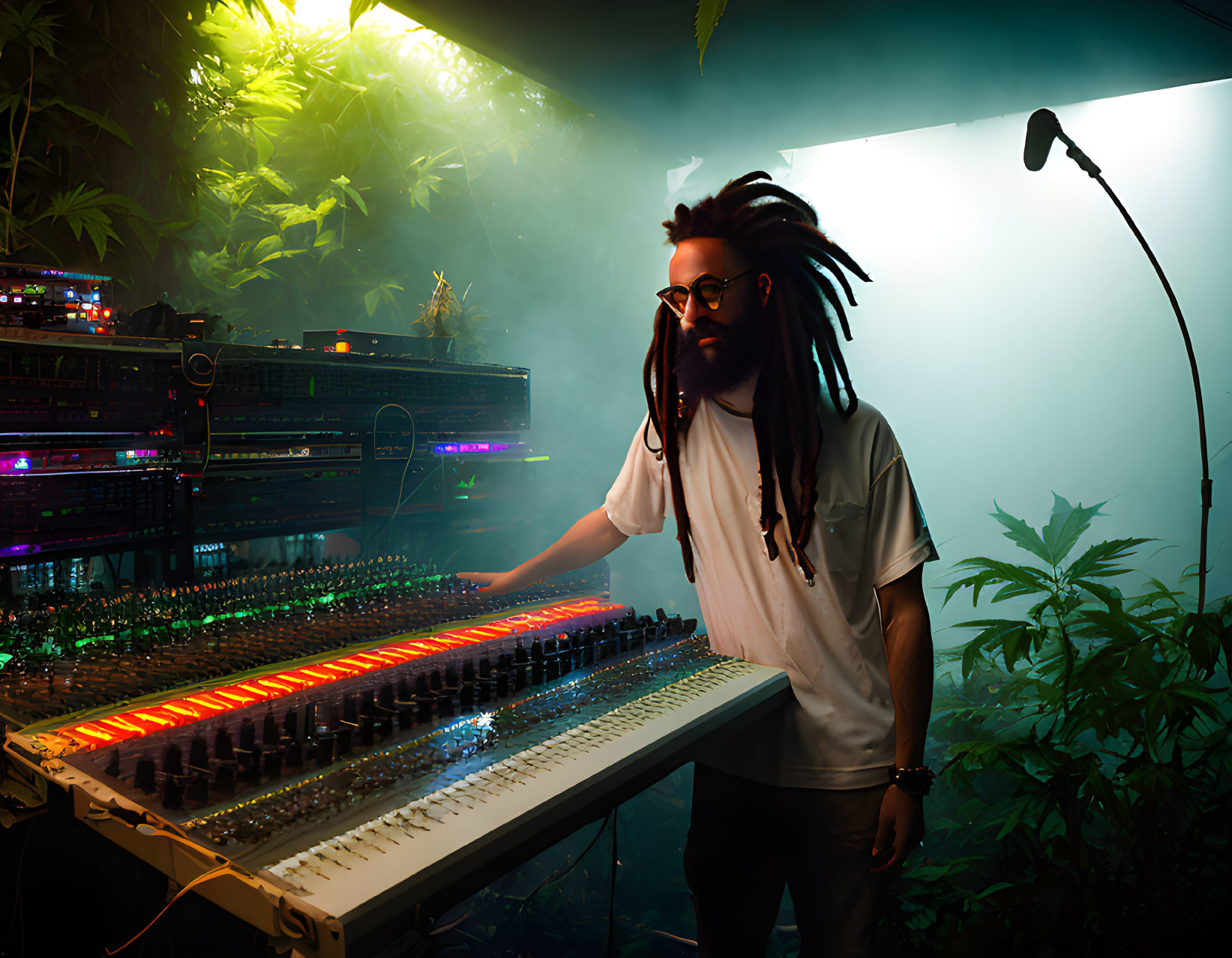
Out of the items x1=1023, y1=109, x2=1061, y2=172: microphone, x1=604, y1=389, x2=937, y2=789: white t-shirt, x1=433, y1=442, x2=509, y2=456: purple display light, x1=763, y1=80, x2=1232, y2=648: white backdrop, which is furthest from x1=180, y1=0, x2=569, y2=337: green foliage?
x1=1023, y1=109, x2=1061, y2=172: microphone

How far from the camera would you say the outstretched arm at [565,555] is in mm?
1753

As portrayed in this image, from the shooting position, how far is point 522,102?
3561mm

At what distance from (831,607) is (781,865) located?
0.53 metres

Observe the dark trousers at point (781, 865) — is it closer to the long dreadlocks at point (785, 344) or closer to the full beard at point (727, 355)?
the long dreadlocks at point (785, 344)

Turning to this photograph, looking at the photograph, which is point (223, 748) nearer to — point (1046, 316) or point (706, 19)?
point (706, 19)

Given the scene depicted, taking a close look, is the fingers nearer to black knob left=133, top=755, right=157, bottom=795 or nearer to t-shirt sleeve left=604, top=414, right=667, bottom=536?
t-shirt sleeve left=604, top=414, right=667, bottom=536

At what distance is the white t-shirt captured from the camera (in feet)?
4.58

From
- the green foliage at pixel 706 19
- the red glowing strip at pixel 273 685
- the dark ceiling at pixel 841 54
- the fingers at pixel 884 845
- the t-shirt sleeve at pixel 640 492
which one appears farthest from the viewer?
the dark ceiling at pixel 841 54

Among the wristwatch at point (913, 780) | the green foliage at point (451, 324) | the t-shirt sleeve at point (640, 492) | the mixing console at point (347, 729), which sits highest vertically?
the green foliage at point (451, 324)

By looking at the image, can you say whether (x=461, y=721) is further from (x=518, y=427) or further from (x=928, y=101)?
(x=928, y=101)

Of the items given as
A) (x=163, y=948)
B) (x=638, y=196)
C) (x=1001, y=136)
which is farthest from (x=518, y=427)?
(x=1001, y=136)

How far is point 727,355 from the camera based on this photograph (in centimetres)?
152

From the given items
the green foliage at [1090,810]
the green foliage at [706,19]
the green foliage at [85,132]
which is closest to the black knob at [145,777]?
the green foliage at [85,132]

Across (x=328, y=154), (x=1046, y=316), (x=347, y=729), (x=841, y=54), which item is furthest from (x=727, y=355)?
(x=1046, y=316)
